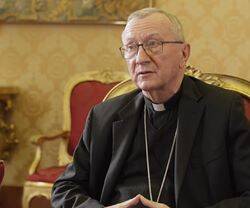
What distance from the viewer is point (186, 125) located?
169cm

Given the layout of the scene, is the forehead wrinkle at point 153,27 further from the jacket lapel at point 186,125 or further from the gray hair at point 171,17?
the jacket lapel at point 186,125

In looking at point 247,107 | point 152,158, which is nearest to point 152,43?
point 152,158

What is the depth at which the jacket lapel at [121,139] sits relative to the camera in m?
1.76

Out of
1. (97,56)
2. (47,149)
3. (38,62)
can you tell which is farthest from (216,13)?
(47,149)

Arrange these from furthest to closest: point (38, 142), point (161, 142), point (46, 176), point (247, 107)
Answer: point (38, 142), point (46, 176), point (247, 107), point (161, 142)

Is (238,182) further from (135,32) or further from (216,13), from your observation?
(216,13)

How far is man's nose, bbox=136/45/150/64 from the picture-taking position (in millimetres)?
1680

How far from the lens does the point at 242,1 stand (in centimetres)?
327

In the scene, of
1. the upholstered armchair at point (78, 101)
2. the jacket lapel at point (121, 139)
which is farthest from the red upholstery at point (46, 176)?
the jacket lapel at point (121, 139)

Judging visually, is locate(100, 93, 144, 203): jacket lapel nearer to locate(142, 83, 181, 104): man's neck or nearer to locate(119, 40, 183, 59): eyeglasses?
locate(142, 83, 181, 104): man's neck

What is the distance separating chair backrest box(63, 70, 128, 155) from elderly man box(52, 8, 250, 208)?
1.42 m

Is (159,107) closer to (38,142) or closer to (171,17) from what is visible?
(171,17)

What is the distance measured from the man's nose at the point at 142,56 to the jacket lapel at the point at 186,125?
0.20 meters

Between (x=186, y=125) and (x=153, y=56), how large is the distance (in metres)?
0.27
